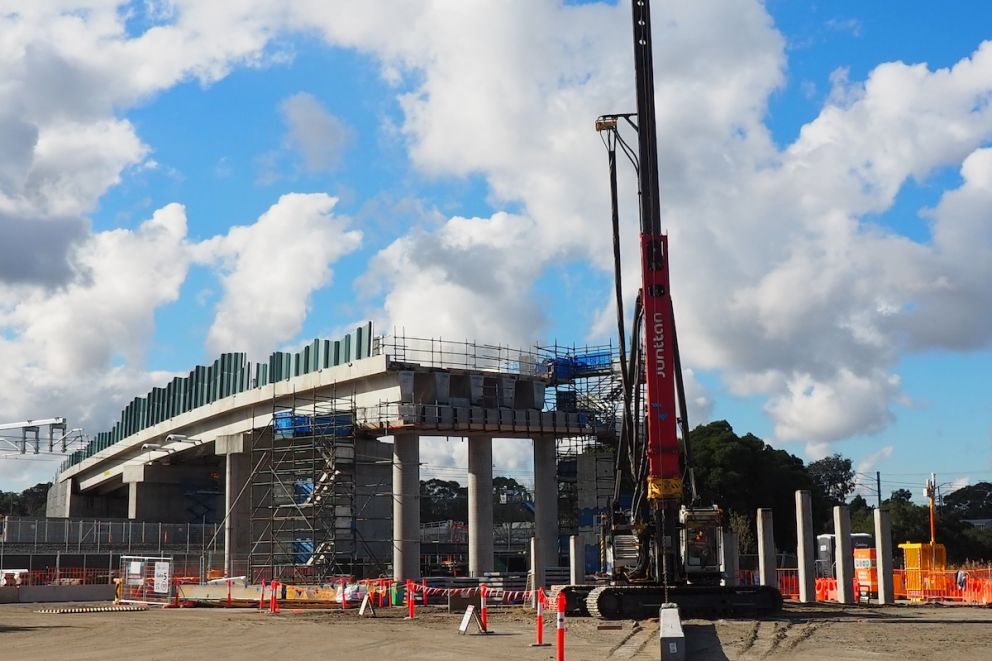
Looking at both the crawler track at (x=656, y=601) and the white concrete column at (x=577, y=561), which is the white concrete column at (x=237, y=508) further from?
the crawler track at (x=656, y=601)

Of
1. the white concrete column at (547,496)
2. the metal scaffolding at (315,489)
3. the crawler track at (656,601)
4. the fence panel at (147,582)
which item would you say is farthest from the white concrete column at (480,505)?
the crawler track at (656,601)

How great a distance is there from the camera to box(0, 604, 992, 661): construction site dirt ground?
21250mm

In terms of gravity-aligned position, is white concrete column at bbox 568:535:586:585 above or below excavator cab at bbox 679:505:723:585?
below

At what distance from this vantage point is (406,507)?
180ft

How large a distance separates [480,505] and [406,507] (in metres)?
4.51

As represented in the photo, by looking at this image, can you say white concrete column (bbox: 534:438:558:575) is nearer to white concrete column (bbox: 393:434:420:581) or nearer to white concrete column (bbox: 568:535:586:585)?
white concrete column (bbox: 393:434:420:581)

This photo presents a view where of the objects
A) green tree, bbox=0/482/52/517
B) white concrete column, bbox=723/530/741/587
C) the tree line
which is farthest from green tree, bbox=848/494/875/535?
green tree, bbox=0/482/52/517

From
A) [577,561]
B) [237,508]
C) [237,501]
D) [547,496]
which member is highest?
[547,496]

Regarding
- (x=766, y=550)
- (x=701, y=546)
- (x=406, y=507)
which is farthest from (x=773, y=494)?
(x=701, y=546)

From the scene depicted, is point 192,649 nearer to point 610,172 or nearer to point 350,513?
point 610,172

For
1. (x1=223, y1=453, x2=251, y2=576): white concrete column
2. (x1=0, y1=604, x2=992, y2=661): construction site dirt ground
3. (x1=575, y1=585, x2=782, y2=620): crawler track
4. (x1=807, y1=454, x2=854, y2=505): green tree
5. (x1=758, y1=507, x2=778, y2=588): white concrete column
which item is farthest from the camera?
(x1=807, y1=454, x2=854, y2=505): green tree

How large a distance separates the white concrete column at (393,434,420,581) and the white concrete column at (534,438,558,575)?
286 inches

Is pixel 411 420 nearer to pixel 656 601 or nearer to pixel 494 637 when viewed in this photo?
pixel 656 601

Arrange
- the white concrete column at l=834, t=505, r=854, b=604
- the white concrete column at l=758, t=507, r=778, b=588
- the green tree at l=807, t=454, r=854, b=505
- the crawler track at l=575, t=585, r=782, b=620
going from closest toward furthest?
the crawler track at l=575, t=585, r=782, b=620
the white concrete column at l=834, t=505, r=854, b=604
the white concrete column at l=758, t=507, r=778, b=588
the green tree at l=807, t=454, r=854, b=505
